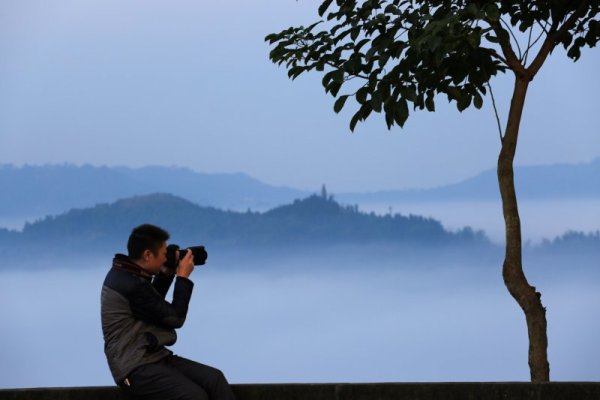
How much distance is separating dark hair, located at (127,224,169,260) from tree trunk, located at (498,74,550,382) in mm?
2592

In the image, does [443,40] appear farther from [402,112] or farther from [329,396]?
[329,396]

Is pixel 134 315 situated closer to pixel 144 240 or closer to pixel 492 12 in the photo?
pixel 144 240

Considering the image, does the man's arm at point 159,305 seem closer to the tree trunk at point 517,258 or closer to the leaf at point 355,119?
the leaf at point 355,119

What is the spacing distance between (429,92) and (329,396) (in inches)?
83.8

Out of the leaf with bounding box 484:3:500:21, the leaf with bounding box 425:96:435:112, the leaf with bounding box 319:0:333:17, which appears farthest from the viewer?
the leaf with bounding box 425:96:435:112

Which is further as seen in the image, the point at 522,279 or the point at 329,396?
the point at 522,279

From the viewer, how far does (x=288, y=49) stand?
7055mm

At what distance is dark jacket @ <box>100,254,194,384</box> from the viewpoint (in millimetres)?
5695

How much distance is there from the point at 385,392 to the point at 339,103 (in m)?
1.82

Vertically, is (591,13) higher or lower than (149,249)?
higher

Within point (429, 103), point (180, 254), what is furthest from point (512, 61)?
point (180, 254)

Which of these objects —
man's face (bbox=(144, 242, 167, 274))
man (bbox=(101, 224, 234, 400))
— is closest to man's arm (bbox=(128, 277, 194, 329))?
man (bbox=(101, 224, 234, 400))

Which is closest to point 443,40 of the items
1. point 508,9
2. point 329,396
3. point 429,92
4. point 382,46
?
point 382,46

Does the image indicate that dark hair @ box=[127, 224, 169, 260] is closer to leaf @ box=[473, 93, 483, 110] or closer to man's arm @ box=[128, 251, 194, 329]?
man's arm @ box=[128, 251, 194, 329]
